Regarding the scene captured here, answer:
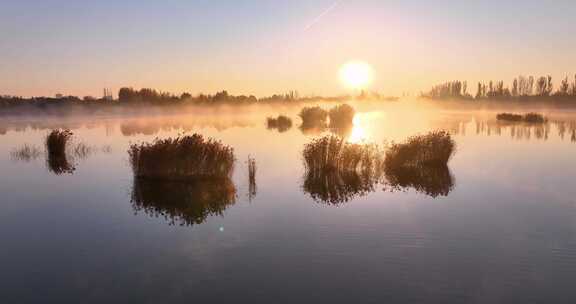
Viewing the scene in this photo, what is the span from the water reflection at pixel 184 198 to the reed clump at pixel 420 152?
9682mm

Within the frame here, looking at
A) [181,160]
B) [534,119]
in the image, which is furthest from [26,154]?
[534,119]

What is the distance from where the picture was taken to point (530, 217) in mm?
14867

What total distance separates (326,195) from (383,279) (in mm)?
8807

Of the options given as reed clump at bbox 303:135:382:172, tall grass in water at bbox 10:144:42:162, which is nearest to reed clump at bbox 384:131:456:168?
reed clump at bbox 303:135:382:172

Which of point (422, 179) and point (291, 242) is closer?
point (291, 242)

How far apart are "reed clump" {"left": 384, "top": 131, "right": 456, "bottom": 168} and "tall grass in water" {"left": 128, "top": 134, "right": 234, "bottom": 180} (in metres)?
9.70

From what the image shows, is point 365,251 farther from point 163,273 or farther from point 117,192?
point 117,192

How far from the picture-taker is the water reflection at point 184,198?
50.8 feet

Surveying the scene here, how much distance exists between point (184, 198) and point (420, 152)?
1413 cm

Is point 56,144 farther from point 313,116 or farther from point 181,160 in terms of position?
point 313,116

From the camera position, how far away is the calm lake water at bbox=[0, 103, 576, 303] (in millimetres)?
9203

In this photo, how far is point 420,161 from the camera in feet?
82.9

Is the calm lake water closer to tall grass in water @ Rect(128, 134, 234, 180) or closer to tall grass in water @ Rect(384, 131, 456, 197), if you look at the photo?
tall grass in water @ Rect(384, 131, 456, 197)

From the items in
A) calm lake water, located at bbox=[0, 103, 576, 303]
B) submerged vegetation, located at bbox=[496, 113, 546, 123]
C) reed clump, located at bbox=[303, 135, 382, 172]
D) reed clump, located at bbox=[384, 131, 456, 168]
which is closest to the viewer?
calm lake water, located at bbox=[0, 103, 576, 303]
